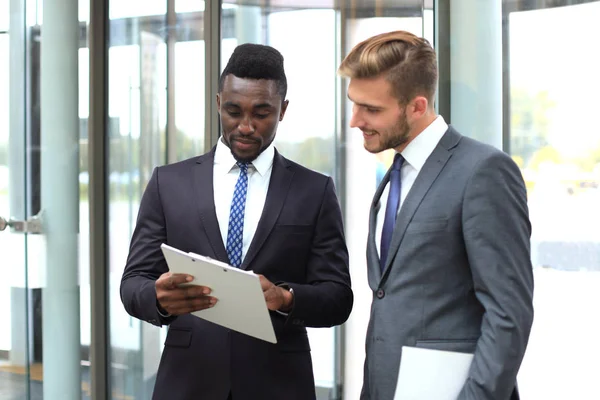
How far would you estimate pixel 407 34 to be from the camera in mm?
1598

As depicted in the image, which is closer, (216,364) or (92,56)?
(216,364)

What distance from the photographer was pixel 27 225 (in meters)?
3.64

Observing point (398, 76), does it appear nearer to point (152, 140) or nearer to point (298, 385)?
point (298, 385)

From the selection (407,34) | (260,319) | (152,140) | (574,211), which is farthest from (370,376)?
(152,140)

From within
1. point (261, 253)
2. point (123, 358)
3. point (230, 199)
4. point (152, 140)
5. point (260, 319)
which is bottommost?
point (123, 358)

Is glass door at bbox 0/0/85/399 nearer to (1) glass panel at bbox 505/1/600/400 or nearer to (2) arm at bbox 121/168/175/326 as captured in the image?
(2) arm at bbox 121/168/175/326

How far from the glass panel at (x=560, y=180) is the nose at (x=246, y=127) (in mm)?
1350

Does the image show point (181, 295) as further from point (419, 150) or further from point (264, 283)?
point (419, 150)

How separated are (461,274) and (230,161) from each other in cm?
74

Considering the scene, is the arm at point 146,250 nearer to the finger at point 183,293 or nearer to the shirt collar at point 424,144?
the finger at point 183,293

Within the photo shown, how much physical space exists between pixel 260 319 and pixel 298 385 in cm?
35

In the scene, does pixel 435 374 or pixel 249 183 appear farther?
pixel 249 183

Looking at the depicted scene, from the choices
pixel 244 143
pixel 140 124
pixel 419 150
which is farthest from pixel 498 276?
pixel 140 124

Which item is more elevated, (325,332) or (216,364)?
(216,364)
